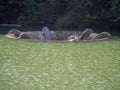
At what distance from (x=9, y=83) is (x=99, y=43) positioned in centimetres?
786

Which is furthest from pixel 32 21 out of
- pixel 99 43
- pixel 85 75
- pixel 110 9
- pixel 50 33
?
pixel 85 75

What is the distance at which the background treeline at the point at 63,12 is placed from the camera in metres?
23.9

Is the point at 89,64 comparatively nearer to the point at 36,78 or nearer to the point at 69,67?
the point at 69,67

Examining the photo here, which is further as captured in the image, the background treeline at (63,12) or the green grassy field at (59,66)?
the background treeline at (63,12)

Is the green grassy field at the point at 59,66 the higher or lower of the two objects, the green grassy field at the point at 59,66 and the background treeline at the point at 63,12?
the lower

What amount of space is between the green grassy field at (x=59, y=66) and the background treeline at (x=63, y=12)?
992 cm

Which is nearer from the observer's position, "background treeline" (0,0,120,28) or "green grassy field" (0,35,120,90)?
"green grassy field" (0,35,120,90)

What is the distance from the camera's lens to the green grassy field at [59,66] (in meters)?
7.23

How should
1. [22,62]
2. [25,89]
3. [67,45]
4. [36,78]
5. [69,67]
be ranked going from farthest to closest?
[67,45], [22,62], [69,67], [36,78], [25,89]

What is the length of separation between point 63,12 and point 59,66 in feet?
58.6

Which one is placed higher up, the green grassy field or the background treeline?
the background treeline

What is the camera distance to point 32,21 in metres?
26.3

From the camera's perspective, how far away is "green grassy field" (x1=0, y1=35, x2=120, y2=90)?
285 inches

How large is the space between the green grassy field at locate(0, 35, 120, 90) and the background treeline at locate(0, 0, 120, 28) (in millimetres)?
9922
